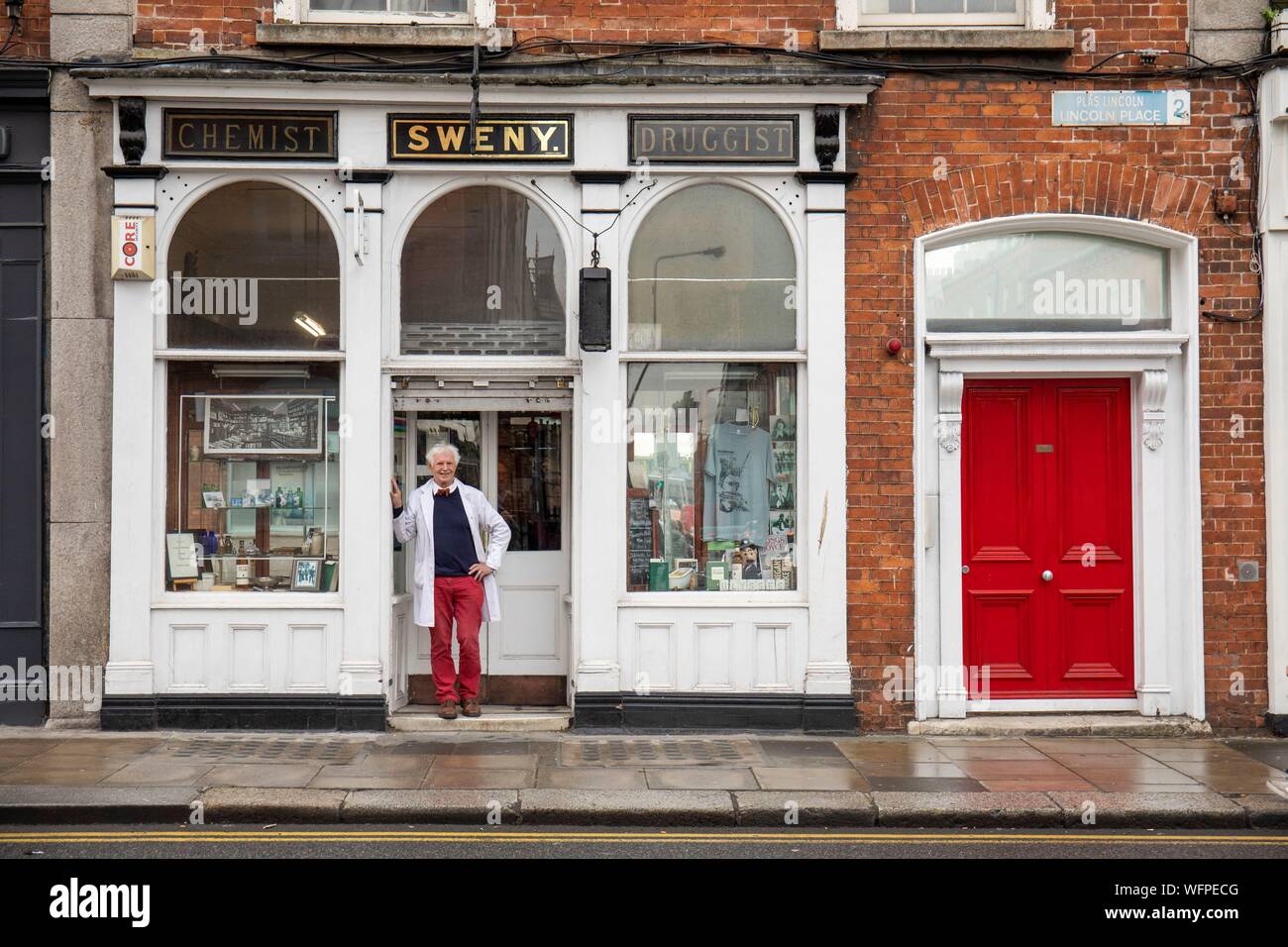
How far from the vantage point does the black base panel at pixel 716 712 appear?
9164 millimetres

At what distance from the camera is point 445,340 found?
30.8ft

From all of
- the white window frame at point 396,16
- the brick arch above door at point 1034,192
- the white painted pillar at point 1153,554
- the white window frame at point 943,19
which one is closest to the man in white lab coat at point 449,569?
the white window frame at point 396,16

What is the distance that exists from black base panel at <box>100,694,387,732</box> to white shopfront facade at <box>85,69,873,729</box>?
0.05ft

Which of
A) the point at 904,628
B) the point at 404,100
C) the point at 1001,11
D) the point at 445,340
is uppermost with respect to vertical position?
the point at 1001,11

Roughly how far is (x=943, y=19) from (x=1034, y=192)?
1.57 meters

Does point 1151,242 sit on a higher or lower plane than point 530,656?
higher

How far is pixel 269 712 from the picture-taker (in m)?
9.14

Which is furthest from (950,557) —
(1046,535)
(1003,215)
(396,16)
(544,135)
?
(396,16)

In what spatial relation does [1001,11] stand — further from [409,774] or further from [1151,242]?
[409,774]

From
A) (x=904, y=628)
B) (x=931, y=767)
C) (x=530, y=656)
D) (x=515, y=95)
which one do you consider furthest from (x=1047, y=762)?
(x=515, y=95)

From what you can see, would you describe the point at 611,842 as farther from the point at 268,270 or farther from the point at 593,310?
the point at 268,270

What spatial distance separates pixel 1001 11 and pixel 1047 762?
227 inches

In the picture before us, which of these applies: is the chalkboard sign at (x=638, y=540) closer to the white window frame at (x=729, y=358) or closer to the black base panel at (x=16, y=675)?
the white window frame at (x=729, y=358)

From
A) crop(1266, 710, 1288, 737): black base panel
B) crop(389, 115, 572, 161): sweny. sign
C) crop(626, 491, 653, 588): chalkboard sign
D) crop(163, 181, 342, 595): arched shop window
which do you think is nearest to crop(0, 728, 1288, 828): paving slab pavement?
crop(1266, 710, 1288, 737): black base panel
